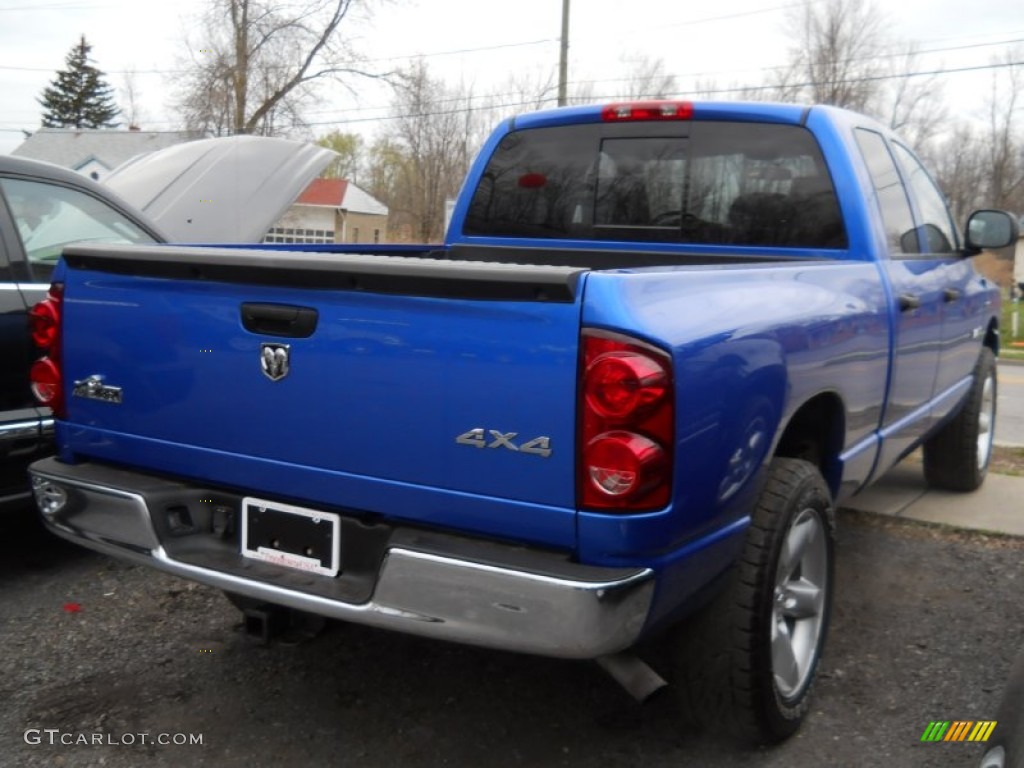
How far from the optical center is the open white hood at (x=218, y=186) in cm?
681

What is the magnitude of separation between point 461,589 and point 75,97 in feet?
250

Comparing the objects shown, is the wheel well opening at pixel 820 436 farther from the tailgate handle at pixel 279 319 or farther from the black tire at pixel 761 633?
the tailgate handle at pixel 279 319

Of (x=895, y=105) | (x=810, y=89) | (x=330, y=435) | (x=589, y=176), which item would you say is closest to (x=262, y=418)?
(x=330, y=435)

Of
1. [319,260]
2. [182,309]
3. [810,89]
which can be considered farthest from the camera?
[810,89]

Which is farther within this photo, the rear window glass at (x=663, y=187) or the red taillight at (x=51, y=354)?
the rear window glass at (x=663, y=187)

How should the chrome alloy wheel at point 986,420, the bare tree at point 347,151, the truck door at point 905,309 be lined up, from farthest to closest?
the bare tree at point 347,151, the chrome alloy wheel at point 986,420, the truck door at point 905,309

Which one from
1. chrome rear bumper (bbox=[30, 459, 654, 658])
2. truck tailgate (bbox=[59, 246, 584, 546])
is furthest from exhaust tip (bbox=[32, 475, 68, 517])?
chrome rear bumper (bbox=[30, 459, 654, 658])

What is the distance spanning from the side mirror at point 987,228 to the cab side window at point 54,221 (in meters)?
4.11

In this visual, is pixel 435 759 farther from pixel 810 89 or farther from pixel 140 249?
pixel 810 89

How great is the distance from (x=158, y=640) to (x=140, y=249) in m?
1.56

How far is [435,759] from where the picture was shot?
2848 mm

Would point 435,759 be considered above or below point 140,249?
below

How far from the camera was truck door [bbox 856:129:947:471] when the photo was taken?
3808 millimetres

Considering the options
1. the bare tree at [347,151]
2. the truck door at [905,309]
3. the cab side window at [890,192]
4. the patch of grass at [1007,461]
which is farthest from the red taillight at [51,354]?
the bare tree at [347,151]
